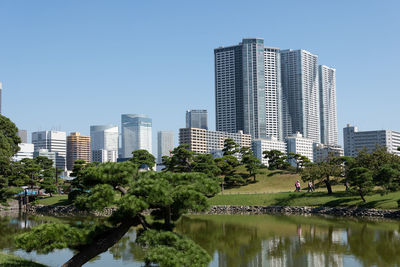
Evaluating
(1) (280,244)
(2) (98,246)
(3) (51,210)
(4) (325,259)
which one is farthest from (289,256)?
(3) (51,210)

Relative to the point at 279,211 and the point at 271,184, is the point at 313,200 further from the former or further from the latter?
the point at 271,184

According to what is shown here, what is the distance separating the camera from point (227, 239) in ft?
86.1

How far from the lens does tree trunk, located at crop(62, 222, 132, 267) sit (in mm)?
11930

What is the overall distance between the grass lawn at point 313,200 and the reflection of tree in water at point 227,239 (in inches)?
457

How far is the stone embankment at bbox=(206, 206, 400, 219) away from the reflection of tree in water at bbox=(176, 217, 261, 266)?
9365 mm

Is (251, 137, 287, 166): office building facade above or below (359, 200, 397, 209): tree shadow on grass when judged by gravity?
above

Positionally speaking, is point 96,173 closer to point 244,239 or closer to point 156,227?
point 156,227

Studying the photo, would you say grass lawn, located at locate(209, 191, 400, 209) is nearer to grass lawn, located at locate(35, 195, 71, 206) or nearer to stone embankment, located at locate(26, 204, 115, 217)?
stone embankment, located at locate(26, 204, 115, 217)

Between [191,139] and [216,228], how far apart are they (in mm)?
152424

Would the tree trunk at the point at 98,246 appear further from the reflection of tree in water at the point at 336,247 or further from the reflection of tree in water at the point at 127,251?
the reflection of tree in water at the point at 336,247

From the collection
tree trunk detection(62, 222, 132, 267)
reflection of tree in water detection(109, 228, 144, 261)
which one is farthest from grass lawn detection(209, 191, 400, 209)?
tree trunk detection(62, 222, 132, 267)

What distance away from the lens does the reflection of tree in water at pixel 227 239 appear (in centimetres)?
2102

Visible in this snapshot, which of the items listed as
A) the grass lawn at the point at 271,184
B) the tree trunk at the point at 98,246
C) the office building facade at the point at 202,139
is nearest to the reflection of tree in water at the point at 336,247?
the tree trunk at the point at 98,246

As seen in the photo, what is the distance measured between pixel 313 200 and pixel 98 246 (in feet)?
115
